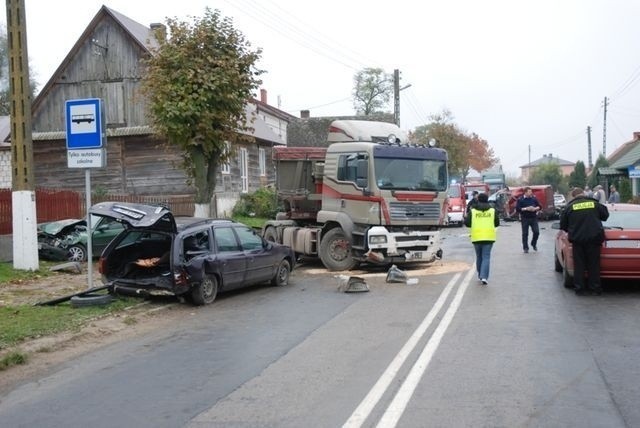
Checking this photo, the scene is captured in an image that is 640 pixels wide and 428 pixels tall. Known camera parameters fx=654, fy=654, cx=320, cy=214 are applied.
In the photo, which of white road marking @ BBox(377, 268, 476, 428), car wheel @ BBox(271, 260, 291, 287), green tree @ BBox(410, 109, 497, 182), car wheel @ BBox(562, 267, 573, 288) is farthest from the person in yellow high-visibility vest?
green tree @ BBox(410, 109, 497, 182)

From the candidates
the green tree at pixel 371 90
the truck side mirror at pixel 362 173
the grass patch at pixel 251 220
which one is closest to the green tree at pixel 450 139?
the green tree at pixel 371 90

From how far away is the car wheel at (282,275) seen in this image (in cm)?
1342

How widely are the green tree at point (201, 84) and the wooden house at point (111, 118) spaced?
392 inches

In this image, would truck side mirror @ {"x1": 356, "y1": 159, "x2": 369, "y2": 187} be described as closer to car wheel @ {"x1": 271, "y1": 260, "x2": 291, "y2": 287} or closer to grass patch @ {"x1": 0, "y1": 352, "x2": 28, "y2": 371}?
car wheel @ {"x1": 271, "y1": 260, "x2": 291, "y2": 287}

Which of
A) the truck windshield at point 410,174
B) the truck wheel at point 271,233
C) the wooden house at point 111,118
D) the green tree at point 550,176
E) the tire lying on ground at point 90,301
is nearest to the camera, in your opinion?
the tire lying on ground at point 90,301

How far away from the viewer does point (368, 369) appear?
6680mm

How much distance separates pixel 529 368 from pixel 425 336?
69.0 inches

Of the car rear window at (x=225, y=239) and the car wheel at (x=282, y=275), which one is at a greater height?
the car rear window at (x=225, y=239)

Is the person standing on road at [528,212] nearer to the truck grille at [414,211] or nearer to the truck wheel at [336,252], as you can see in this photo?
the truck grille at [414,211]

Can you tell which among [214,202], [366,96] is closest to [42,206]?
[214,202]

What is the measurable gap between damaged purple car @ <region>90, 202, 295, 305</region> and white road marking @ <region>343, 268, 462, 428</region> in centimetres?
381

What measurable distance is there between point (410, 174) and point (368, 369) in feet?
30.1

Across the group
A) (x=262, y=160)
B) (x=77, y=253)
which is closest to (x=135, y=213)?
(x=77, y=253)

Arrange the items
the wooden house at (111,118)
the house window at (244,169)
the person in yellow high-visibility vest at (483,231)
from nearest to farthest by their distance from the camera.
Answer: the person in yellow high-visibility vest at (483,231), the wooden house at (111,118), the house window at (244,169)
